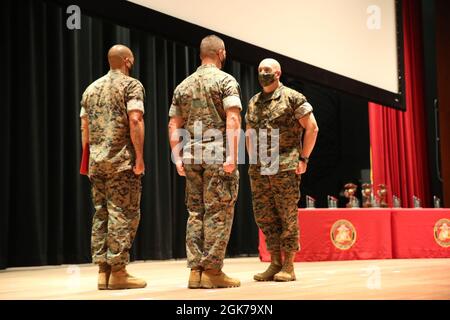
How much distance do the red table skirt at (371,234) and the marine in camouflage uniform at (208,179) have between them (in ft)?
7.65

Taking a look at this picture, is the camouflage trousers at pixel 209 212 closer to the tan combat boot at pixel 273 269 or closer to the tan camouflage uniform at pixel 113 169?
the tan camouflage uniform at pixel 113 169

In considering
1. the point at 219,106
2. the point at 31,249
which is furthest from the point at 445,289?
the point at 31,249

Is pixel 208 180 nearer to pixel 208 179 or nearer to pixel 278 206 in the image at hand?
pixel 208 179

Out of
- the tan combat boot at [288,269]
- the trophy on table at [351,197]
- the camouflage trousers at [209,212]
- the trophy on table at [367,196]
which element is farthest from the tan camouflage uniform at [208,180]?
the trophy on table at [367,196]

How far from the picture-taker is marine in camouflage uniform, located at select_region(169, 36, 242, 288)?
9.85 ft

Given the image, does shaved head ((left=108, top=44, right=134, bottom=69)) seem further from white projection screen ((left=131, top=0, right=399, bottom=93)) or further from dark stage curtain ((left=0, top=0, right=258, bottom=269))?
dark stage curtain ((left=0, top=0, right=258, bottom=269))

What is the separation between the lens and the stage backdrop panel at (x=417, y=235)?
5.70 m

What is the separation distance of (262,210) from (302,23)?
4.46 ft

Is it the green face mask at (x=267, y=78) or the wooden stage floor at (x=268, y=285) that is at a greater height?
the green face mask at (x=267, y=78)

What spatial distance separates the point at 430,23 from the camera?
7.97 meters

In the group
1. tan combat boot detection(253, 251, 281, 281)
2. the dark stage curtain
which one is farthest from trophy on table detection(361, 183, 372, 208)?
tan combat boot detection(253, 251, 281, 281)

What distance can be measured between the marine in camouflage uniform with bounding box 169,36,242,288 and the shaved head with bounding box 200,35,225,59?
12mm
